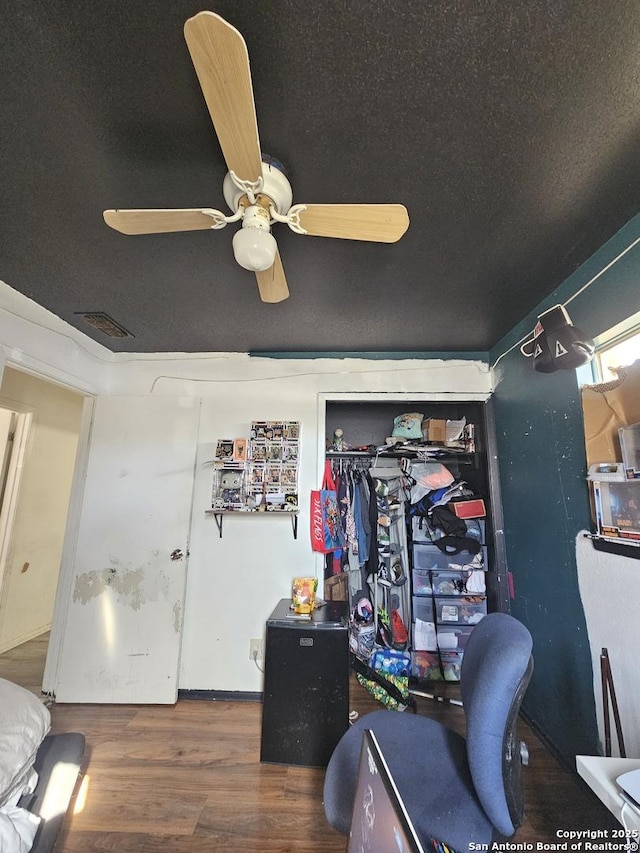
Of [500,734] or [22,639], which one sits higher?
[500,734]

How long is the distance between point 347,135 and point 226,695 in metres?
3.10

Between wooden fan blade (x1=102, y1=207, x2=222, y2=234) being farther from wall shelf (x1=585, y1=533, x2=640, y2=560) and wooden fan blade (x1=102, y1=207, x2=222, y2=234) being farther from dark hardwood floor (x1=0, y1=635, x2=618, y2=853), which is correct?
dark hardwood floor (x1=0, y1=635, x2=618, y2=853)

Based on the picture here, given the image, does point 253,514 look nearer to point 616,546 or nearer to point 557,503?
point 557,503

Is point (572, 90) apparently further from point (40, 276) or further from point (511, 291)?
point (40, 276)

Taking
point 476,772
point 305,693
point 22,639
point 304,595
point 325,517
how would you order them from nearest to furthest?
1. point 476,772
2. point 305,693
3. point 304,595
4. point 325,517
5. point 22,639

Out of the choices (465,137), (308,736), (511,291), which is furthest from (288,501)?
(465,137)

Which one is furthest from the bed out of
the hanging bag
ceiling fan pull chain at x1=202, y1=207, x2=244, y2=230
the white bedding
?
ceiling fan pull chain at x1=202, y1=207, x2=244, y2=230

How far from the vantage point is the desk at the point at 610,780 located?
78 centimetres

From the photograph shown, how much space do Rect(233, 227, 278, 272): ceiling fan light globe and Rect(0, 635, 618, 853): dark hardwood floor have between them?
2.17 m

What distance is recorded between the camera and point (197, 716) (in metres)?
2.20

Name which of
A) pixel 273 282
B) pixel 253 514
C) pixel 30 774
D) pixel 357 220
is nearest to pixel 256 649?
pixel 253 514

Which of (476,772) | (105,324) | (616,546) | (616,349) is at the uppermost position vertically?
(105,324)

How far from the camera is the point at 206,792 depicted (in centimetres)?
163

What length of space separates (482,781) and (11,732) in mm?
1375
